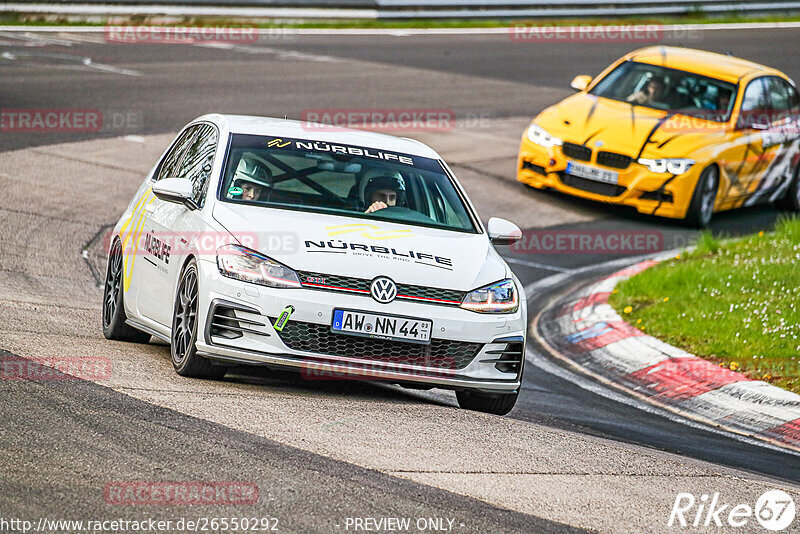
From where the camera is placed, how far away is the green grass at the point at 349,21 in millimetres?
25723

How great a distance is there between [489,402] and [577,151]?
8.10 metres

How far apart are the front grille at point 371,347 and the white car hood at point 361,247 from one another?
1.06 feet

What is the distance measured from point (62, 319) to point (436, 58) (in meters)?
17.7

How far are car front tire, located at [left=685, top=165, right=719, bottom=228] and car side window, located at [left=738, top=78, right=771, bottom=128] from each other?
966mm

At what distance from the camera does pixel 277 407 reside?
6887 mm

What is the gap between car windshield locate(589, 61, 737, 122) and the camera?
1631cm

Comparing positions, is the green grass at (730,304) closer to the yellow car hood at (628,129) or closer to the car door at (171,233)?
the yellow car hood at (628,129)

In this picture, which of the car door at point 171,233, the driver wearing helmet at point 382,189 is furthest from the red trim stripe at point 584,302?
the car door at point 171,233

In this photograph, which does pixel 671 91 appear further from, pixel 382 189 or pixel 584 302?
pixel 382 189

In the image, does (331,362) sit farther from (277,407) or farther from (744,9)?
(744,9)

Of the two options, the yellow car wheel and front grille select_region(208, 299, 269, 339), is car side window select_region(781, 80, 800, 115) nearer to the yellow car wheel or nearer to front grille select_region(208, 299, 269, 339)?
the yellow car wheel

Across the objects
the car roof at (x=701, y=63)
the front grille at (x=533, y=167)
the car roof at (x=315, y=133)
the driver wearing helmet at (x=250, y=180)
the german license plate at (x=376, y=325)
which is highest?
the car roof at (x=315, y=133)

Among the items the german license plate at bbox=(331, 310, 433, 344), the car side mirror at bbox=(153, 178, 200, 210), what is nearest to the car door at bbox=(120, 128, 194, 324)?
the car side mirror at bbox=(153, 178, 200, 210)

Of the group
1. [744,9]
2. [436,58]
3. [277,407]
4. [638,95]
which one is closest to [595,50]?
[436,58]
